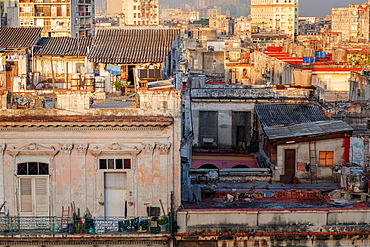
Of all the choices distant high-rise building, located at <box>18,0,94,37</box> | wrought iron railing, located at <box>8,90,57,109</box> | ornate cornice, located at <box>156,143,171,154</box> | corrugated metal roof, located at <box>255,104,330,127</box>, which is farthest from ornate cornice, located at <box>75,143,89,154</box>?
distant high-rise building, located at <box>18,0,94,37</box>

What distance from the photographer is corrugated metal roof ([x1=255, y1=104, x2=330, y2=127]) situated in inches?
1348

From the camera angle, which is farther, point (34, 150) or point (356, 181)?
point (356, 181)

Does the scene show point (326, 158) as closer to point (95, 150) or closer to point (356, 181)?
point (356, 181)

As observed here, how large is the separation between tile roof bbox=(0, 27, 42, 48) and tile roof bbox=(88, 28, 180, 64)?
11.1ft

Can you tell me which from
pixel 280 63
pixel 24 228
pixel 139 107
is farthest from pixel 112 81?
pixel 280 63

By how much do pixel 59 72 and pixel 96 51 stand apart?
87.4 inches

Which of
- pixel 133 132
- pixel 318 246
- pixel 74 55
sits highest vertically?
pixel 74 55

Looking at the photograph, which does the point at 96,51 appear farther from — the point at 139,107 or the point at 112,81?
the point at 139,107

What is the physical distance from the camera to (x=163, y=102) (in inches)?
969

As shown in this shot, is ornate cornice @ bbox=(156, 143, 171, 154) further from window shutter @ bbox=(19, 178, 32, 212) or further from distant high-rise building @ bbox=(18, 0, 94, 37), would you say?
distant high-rise building @ bbox=(18, 0, 94, 37)

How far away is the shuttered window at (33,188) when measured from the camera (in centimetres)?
2480

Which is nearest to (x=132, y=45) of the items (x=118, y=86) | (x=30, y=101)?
(x=118, y=86)

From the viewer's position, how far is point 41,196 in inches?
984

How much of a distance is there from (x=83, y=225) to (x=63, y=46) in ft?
41.7
